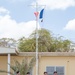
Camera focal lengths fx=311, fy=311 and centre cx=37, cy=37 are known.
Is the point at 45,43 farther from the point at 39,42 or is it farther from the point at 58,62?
the point at 58,62

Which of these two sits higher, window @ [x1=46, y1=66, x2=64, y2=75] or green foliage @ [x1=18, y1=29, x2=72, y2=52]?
green foliage @ [x1=18, y1=29, x2=72, y2=52]

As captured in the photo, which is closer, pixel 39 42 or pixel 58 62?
pixel 58 62

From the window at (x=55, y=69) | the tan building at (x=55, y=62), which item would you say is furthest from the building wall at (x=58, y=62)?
the window at (x=55, y=69)

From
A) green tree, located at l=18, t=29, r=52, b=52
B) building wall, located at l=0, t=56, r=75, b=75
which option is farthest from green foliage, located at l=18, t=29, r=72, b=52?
building wall, located at l=0, t=56, r=75, b=75

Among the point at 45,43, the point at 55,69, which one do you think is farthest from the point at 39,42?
the point at 55,69

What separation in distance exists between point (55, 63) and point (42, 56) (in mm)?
980

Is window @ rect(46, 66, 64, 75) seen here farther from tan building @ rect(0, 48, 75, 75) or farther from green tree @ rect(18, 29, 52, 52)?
green tree @ rect(18, 29, 52, 52)

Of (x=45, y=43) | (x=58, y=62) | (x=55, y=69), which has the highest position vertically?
(x=45, y=43)

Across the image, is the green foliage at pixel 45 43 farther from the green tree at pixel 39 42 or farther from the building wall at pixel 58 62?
the building wall at pixel 58 62

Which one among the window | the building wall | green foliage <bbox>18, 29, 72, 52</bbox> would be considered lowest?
the window

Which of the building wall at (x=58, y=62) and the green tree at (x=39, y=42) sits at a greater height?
the green tree at (x=39, y=42)

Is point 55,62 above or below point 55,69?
above

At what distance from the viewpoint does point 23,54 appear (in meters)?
20.6

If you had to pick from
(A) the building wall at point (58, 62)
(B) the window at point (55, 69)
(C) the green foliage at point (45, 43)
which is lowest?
(B) the window at point (55, 69)
